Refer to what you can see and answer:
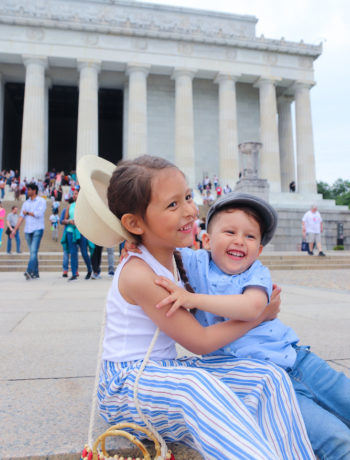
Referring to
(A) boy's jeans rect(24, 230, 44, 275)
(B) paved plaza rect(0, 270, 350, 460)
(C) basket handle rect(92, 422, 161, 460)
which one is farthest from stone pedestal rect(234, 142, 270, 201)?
(C) basket handle rect(92, 422, 161, 460)

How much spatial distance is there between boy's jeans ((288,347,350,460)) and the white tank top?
64cm

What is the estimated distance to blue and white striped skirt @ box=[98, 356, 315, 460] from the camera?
1.38m

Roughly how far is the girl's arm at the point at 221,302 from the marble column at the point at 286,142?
36.3m

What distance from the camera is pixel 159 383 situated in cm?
159

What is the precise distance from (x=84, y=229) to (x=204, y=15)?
139ft

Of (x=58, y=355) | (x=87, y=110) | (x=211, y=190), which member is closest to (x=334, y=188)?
(x=211, y=190)

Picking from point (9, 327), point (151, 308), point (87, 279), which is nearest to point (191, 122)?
point (87, 279)

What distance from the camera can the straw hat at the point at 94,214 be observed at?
1.70 meters

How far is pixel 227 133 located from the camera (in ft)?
108

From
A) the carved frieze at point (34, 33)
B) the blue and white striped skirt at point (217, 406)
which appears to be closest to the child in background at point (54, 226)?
Answer: the blue and white striped skirt at point (217, 406)

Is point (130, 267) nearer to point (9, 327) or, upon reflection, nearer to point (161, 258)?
point (161, 258)

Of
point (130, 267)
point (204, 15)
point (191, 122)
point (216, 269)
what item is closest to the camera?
point (130, 267)

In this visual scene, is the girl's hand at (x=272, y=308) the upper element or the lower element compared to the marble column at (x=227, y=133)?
lower

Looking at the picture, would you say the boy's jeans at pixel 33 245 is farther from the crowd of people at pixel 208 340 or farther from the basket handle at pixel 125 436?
the basket handle at pixel 125 436
